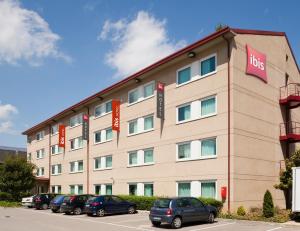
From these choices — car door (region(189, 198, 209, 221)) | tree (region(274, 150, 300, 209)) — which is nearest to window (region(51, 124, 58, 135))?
tree (region(274, 150, 300, 209))

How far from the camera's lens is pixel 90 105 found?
153 ft

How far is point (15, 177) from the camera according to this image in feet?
160

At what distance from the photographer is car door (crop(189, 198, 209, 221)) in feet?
73.5

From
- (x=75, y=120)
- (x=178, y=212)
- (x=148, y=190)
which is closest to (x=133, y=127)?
(x=148, y=190)

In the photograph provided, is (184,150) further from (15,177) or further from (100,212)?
(15,177)

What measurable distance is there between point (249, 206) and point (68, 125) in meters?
30.1

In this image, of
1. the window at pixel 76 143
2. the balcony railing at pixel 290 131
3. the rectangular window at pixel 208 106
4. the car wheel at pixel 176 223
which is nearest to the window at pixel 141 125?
the rectangular window at pixel 208 106

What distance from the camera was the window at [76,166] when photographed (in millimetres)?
48094

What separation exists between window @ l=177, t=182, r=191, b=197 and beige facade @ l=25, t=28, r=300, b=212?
69mm

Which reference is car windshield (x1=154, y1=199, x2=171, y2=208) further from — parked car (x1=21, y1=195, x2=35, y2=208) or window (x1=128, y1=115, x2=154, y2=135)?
parked car (x1=21, y1=195, x2=35, y2=208)

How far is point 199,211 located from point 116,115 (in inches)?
749

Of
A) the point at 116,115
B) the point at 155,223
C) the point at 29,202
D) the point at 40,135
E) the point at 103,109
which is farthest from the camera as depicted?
the point at 40,135

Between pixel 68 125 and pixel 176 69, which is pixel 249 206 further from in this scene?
pixel 68 125

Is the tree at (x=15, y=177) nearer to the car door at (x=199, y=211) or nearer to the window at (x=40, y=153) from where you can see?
the window at (x=40, y=153)
